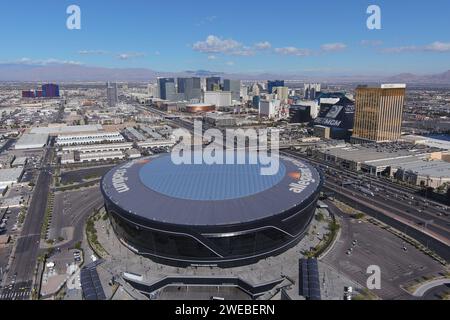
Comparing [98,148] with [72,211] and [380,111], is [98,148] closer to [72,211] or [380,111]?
[72,211]

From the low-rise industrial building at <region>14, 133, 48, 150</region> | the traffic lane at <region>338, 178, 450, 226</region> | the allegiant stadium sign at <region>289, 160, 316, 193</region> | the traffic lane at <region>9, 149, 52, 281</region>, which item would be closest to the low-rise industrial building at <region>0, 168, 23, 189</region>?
the traffic lane at <region>9, 149, 52, 281</region>

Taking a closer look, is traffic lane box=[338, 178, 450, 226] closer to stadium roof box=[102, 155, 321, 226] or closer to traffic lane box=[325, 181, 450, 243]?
traffic lane box=[325, 181, 450, 243]

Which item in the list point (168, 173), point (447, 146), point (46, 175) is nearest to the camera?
point (168, 173)

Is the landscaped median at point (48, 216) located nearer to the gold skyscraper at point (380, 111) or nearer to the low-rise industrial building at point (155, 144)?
the low-rise industrial building at point (155, 144)

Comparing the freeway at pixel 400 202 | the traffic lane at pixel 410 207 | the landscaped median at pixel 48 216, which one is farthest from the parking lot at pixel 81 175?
the traffic lane at pixel 410 207

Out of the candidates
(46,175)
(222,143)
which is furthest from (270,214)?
(222,143)

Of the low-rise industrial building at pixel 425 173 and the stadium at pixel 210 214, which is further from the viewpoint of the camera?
the low-rise industrial building at pixel 425 173

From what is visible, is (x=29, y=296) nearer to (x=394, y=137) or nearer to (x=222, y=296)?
(x=222, y=296)
